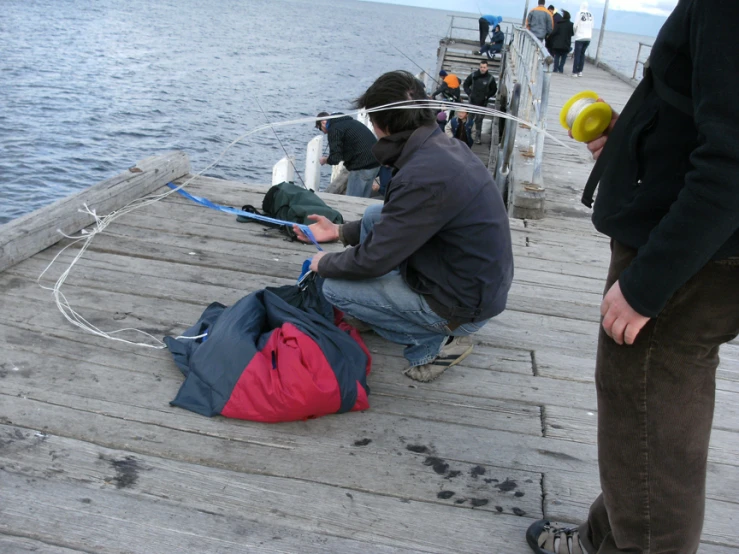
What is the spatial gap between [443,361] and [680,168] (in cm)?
174

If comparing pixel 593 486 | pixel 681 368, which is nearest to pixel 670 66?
pixel 681 368

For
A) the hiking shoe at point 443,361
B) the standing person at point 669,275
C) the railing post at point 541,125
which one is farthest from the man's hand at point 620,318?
the railing post at point 541,125

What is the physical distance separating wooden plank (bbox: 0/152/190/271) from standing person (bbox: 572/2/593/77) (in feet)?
44.2

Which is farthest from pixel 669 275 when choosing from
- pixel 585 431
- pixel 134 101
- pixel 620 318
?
pixel 134 101

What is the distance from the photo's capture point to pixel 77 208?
4367 mm

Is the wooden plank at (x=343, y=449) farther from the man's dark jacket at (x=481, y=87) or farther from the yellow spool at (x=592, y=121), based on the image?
the man's dark jacket at (x=481, y=87)

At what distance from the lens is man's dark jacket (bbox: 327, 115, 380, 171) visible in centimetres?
800

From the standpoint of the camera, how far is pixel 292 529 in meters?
2.10

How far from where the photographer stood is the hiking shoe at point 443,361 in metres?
3.01

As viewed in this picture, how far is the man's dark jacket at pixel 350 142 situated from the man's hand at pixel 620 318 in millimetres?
6659

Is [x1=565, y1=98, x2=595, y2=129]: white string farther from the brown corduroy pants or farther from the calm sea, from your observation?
the calm sea

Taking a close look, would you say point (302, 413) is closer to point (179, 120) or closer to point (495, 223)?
point (495, 223)

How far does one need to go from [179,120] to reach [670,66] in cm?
2200

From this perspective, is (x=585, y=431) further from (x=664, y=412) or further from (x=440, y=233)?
(x=664, y=412)
